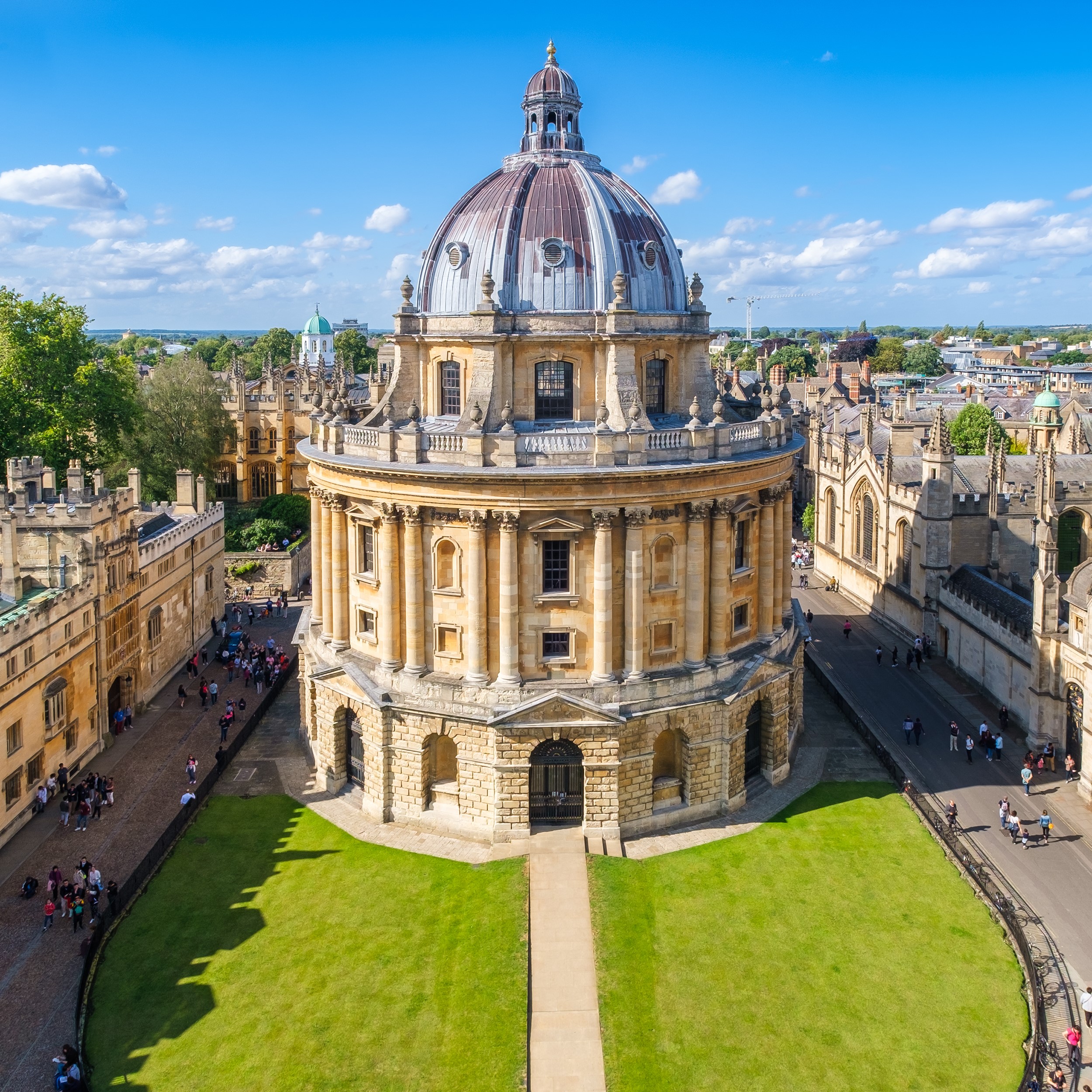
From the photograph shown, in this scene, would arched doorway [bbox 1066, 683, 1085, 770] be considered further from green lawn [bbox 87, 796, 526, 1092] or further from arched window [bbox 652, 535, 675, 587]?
green lawn [bbox 87, 796, 526, 1092]

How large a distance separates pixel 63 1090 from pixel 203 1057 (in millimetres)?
3395

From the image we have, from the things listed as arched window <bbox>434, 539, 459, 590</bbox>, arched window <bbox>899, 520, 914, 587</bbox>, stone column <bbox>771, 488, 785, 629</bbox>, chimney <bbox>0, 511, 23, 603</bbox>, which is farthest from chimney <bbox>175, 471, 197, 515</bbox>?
arched window <bbox>899, 520, 914, 587</bbox>

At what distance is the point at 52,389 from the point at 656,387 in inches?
1801

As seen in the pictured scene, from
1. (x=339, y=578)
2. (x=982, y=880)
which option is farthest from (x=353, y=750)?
(x=982, y=880)

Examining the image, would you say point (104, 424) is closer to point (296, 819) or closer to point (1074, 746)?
point (296, 819)

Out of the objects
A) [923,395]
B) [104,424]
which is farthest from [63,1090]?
[923,395]

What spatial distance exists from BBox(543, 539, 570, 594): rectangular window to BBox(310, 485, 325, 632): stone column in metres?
10.8

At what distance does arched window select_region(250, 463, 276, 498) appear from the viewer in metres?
98.1

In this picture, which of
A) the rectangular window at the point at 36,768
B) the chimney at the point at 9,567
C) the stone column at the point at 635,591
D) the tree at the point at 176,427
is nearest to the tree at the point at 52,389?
the tree at the point at 176,427

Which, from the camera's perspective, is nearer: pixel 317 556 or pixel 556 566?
pixel 556 566

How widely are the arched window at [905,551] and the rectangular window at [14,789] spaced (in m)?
49.2

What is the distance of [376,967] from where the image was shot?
30.7m

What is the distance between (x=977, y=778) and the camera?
43.9 metres

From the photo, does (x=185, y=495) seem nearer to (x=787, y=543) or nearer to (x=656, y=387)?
(x=656, y=387)
